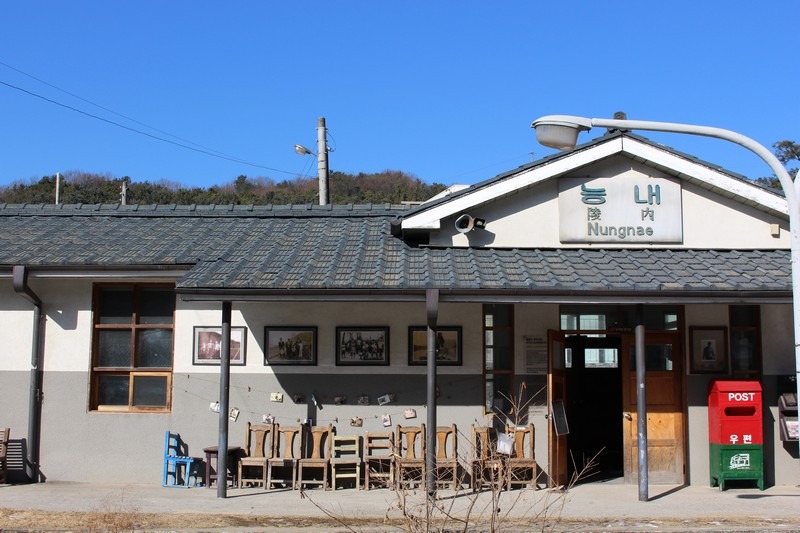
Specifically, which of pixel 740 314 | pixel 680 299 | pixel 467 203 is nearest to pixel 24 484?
pixel 467 203

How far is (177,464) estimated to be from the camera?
38.3 ft

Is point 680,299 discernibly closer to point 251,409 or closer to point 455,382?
point 455,382

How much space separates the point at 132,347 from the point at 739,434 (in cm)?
842

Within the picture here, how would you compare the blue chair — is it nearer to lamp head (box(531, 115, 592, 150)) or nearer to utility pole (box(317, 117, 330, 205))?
lamp head (box(531, 115, 592, 150))

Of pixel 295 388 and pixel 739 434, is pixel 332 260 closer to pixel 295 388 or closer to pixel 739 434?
pixel 295 388

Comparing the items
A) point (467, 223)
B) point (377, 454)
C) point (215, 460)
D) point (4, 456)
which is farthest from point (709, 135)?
point (4, 456)

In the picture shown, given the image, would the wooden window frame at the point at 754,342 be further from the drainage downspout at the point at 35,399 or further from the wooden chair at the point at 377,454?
the drainage downspout at the point at 35,399

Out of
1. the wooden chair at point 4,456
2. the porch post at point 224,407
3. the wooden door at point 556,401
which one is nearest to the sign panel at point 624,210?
the wooden door at point 556,401

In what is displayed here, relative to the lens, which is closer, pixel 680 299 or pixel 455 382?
pixel 680 299

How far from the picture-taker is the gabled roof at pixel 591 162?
1162 centimetres

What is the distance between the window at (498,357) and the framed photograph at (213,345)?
3.42 m

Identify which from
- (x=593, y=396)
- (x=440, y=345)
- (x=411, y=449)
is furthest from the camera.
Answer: (x=593, y=396)

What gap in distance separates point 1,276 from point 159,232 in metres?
2.45

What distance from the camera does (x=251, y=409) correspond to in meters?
12.0
